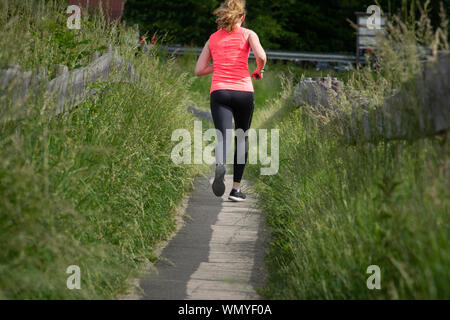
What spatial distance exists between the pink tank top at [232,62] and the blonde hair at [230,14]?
3.2 inches

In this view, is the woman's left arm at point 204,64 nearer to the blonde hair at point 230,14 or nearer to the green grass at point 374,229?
the blonde hair at point 230,14

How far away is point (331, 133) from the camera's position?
200 inches

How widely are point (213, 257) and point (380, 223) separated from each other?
1.94 meters

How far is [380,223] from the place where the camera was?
10.5 ft

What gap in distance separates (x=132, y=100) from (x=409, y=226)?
11.6 ft

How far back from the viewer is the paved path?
3.97 meters

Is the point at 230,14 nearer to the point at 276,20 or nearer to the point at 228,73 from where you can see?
the point at 228,73

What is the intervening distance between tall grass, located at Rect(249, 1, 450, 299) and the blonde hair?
180 centimetres
